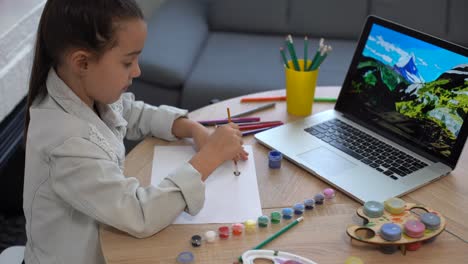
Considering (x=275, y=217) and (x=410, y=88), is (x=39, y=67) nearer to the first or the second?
(x=275, y=217)

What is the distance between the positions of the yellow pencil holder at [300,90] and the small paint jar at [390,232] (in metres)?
0.49

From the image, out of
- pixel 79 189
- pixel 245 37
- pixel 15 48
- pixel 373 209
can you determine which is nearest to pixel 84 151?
pixel 79 189

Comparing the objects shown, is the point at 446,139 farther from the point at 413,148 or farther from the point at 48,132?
the point at 48,132

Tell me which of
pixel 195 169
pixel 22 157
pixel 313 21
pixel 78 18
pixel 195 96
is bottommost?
pixel 22 157

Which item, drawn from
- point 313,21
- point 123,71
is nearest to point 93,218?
point 123,71

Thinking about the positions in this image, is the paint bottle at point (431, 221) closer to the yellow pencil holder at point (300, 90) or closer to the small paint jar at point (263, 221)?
the small paint jar at point (263, 221)

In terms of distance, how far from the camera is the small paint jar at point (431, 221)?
0.95 metres

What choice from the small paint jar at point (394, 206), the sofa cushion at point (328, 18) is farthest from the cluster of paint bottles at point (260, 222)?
the sofa cushion at point (328, 18)

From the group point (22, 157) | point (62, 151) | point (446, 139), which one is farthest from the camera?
point (22, 157)

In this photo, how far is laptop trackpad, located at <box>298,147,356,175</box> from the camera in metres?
1.15

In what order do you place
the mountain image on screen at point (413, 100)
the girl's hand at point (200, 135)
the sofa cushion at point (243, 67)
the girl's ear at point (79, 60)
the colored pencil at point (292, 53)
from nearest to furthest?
the girl's ear at point (79, 60), the mountain image on screen at point (413, 100), the girl's hand at point (200, 135), the colored pencil at point (292, 53), the sofa cushion at point (243, 67)

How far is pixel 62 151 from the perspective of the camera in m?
0.97

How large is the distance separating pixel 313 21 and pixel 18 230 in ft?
4.90

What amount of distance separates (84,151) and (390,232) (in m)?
0.52
